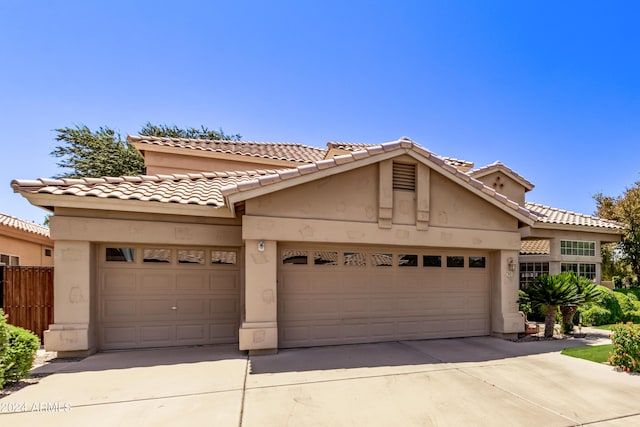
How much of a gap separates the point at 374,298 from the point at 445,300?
2288 mm

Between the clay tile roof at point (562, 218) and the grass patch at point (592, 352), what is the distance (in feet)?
18.0

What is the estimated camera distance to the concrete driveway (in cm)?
459

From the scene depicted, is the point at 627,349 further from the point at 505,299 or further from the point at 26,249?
the point at 26,249

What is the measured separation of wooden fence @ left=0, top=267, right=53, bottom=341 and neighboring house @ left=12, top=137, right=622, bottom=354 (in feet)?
6.61

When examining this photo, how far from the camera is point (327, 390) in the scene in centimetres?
553

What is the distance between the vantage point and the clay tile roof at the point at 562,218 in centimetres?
1346

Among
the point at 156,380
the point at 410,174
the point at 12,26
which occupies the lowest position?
the point at 156,380

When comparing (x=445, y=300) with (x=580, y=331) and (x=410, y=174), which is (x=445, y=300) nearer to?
(x=410, y=174)

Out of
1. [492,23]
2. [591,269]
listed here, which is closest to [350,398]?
[492,23]

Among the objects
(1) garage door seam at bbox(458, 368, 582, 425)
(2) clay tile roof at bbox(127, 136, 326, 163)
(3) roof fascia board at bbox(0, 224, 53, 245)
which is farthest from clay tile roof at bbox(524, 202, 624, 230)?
(3) roof fascia board at bbox(0, 224, 53, 245)

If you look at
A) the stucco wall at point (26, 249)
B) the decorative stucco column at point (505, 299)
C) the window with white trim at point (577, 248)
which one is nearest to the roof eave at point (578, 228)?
the window with white trim at point (577, 248)

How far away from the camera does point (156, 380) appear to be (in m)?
5.96

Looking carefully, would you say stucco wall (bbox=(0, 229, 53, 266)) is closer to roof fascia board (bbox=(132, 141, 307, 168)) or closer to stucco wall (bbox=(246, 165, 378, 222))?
roof fascia board (bbox=(132, 141, 307, 168))

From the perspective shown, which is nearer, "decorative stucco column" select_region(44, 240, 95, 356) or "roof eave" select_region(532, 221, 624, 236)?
"decorative stucco column" select_region(44, 240, 95, 356)
